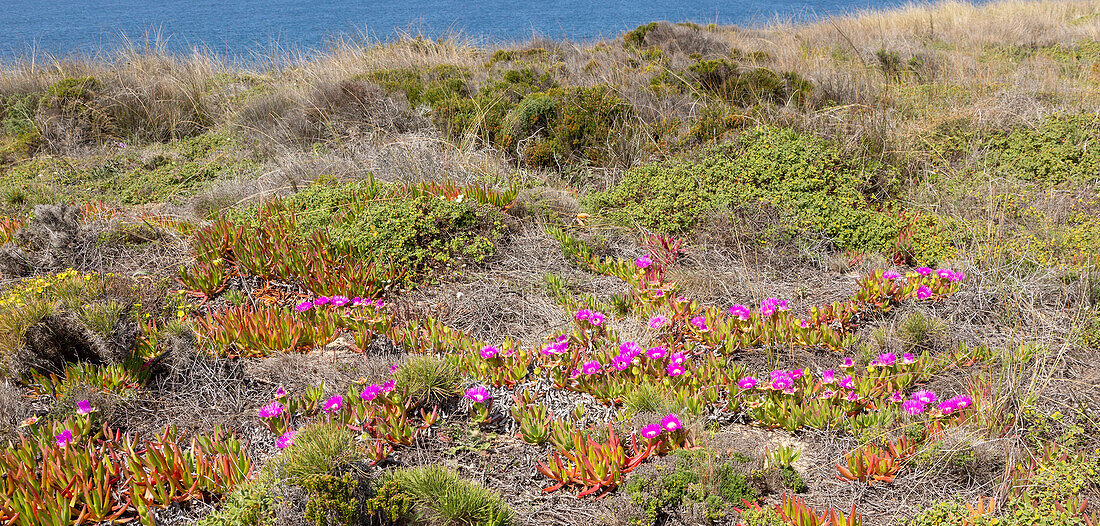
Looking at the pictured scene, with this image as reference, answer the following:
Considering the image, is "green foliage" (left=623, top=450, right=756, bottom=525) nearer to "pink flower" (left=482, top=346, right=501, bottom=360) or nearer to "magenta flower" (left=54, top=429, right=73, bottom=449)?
"pink flower" (left=482, top=346, right=501, bottom=360)

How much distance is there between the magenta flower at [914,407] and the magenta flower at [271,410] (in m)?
2.86

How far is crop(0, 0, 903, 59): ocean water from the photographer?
2795cm

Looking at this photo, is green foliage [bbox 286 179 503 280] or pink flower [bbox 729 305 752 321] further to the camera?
green foliage [bbox 286 179 503 280]

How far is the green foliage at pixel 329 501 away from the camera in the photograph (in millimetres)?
2438

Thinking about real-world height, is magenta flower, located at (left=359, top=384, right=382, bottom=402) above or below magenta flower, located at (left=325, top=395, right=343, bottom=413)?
above

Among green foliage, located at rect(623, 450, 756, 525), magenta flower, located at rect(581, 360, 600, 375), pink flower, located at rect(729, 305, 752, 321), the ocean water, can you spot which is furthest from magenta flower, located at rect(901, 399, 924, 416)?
the ocean water

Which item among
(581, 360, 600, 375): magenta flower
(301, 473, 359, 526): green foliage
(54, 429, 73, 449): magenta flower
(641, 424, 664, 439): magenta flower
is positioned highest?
(54, 429, 73, 449): magenta flower

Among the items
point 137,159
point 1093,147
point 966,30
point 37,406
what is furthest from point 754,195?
point 966,30

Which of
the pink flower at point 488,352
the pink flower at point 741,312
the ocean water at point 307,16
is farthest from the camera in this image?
the ocean water at point 307,16

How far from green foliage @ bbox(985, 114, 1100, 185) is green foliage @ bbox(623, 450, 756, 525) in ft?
13.5

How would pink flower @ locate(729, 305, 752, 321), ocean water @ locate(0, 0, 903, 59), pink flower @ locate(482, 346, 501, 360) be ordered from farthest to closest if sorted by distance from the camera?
1. ocean water @ locate(0, 0, 903, 59)
2. pink flower @ locate(729, 305, 752, 321)
3. pink flower @ locate(482, 346, 501, 360)

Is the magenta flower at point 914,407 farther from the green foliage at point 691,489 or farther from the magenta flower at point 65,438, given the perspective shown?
the magenta flower at point 65,438

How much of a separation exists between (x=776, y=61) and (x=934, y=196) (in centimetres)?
504

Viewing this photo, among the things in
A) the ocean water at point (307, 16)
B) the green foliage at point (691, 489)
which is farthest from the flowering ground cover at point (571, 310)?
the ocean water at point (307, 16)
